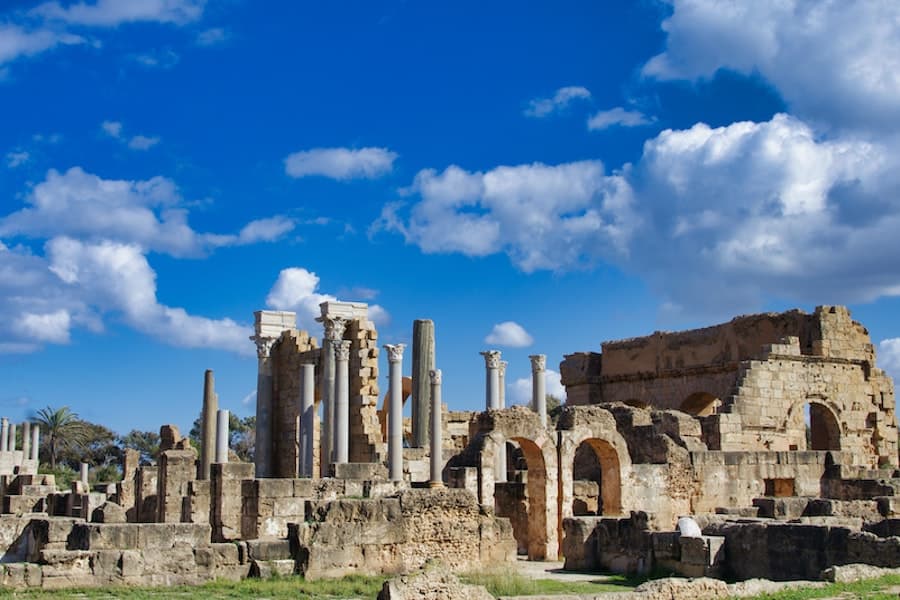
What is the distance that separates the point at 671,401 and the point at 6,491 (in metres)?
19.8

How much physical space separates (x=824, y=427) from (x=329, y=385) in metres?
15.0

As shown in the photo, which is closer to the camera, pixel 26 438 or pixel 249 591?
pixel 249 591

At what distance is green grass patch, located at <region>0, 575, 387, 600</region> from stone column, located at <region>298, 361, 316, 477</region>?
14.1 meters

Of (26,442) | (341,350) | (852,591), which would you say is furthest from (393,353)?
(26,442)

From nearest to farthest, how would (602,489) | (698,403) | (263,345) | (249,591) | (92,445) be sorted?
(249,591), (602,489), (263,345), (698,403), (92,445)

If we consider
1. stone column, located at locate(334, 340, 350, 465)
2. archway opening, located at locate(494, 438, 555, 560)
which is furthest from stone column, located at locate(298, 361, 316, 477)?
archway opening, located at locate(494, 438, 555, 560)

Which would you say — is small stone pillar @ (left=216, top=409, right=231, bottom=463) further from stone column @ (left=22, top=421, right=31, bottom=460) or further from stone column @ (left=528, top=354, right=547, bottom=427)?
stone column @ (left=22, top=421, right=31, bottom=460)

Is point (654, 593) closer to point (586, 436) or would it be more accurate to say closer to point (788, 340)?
point (586, 436)

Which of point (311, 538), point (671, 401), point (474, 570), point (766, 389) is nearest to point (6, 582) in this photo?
point (311, 538)

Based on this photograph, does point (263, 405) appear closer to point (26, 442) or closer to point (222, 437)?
point (222, 437)

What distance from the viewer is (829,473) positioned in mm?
24172

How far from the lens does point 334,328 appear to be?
27891mm

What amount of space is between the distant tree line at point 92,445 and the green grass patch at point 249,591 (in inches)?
1488

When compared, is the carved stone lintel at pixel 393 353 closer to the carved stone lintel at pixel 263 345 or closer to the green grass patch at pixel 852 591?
the carved stone lintel at pixel 263 345
